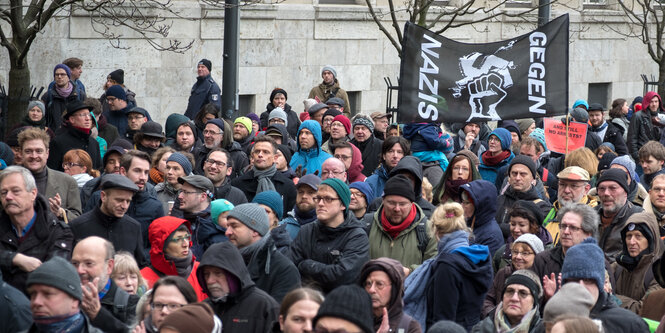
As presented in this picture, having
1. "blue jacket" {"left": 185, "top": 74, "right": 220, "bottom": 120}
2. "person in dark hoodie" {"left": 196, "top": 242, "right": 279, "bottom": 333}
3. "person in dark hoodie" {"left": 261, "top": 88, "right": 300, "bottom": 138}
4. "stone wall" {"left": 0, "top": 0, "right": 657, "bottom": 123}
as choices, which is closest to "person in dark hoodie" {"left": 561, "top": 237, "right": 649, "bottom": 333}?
"person in dark hoodie" {"left": 196, "top": 242, "right": 279, "bottom": 333}

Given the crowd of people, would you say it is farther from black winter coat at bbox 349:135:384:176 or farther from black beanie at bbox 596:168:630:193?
black winter coat at bbox 349:135:384:176

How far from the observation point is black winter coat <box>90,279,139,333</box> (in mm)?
6133

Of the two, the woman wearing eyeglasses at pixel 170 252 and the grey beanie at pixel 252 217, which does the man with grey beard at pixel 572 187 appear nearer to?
the grey beanie at pixel 252 217

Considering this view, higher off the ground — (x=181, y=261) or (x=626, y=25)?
(x=626, y=25)

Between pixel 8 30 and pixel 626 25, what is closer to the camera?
pixel 8 30

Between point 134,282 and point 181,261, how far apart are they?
0.53m

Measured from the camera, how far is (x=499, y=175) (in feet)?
37.4

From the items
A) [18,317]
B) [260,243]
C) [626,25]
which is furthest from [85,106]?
[626,25]

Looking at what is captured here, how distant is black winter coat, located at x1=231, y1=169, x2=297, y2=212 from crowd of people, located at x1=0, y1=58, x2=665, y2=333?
0.04 feet

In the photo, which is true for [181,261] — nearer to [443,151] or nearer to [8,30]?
[443,151]

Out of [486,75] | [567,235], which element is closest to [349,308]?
[567,235]

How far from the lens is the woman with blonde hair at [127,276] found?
6887 millimetres

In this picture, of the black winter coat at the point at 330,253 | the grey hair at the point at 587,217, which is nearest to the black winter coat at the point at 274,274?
the black winter coat at the point at 330,253

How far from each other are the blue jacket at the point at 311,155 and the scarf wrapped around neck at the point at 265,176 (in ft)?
3.82
